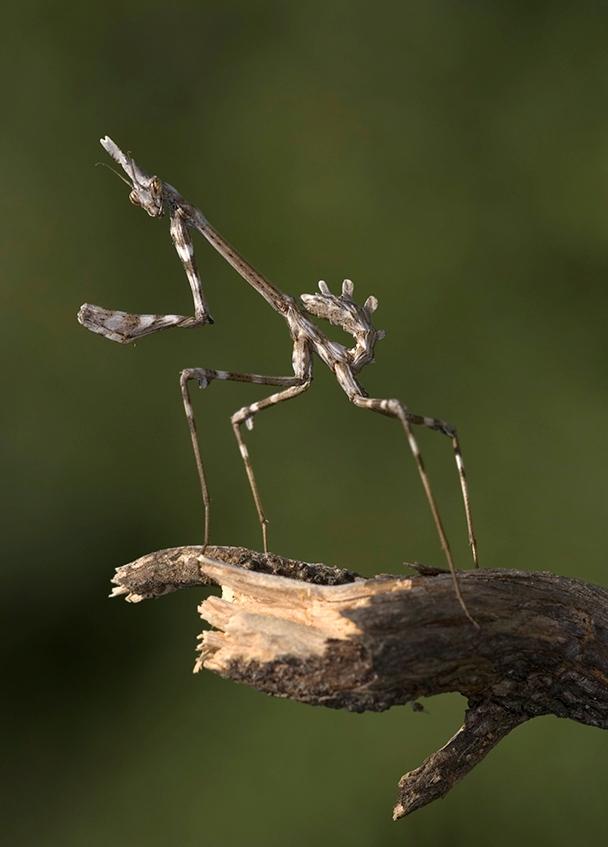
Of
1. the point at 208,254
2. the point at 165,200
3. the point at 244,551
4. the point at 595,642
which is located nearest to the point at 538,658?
the point at 595,642

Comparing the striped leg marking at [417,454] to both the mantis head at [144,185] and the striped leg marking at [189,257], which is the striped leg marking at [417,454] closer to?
the striped leg marking at [189,257]

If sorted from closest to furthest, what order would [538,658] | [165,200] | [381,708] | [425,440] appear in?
[381,708] → [538,658] → [165,200] → [425,440]

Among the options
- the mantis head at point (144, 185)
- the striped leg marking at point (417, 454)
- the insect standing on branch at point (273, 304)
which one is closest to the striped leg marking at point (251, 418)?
the insect standing on branch at point (273, 304)

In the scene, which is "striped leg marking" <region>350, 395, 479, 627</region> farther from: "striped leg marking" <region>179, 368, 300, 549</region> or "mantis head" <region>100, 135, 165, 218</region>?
"mantis head" <region>100, 135, 165, 218</region>

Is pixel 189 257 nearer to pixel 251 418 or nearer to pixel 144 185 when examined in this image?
pixel 144 185

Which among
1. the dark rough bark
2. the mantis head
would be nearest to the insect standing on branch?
the mantis head

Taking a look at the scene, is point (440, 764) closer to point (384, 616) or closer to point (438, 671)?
point (438, 671)

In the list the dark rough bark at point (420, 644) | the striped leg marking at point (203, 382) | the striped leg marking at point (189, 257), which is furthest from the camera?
the striped leg marking at point (189, 257)

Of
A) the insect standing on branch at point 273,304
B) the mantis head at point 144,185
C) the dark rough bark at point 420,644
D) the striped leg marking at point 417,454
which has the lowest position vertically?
the dark rough bark at point 420,644
